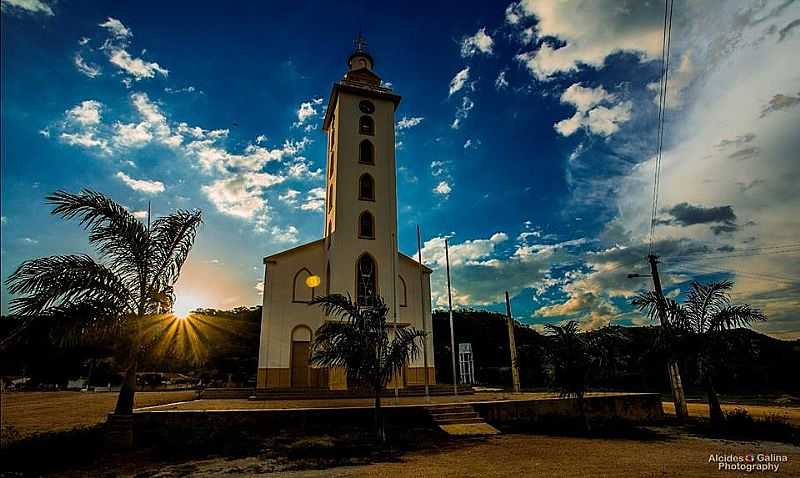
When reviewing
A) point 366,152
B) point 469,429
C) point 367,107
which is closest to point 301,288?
point 366,152

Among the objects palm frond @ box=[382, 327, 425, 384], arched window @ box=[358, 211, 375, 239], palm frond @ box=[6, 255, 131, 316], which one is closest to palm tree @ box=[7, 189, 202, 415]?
palm frond @ box=[6, 255, 131, 316]

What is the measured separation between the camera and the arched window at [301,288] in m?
21.1

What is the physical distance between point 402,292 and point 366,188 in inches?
226

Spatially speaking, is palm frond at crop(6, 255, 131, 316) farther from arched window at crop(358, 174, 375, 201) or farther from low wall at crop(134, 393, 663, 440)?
arched window at crop(358, 174, 375, 201)

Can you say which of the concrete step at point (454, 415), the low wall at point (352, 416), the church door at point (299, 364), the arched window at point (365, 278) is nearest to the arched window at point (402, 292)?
the arched window at point (365, 278)

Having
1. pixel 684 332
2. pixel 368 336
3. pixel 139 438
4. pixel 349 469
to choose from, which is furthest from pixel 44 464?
pixel 684 332

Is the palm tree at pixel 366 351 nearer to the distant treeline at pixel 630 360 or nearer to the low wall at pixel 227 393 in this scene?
the distant treeline at pixel 630 360

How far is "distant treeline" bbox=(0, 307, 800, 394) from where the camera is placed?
12.1m

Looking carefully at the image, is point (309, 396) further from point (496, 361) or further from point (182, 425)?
point (496, 361)

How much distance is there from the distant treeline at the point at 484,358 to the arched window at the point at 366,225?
8284 millimetres

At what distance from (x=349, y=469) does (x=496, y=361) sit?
31.0 meters

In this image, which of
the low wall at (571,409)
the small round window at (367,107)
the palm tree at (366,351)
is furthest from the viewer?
the small round window at (367,107)

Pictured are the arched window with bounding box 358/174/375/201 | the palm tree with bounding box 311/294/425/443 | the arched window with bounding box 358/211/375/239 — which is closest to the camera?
the palm tree with bounding box 311/294/425/443

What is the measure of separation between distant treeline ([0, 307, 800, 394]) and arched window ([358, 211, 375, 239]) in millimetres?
8284
